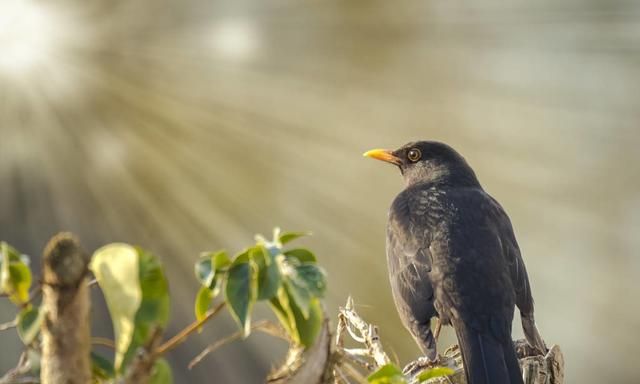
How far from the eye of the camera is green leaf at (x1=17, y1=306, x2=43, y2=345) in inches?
33.7

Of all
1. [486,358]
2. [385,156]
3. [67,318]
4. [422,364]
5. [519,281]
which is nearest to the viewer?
[67,318]

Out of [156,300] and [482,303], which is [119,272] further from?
[482,303]

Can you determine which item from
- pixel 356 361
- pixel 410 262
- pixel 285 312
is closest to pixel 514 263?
pixel 410 262

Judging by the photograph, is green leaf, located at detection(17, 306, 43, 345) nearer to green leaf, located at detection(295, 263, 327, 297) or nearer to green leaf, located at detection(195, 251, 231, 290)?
green leaf, located at detection(195, 251, 231, 290)

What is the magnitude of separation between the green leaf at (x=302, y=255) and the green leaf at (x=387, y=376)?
0.21m

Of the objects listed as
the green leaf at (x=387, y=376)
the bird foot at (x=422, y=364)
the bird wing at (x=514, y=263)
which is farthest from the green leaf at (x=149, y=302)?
the bird wing at (x=514, y=263)

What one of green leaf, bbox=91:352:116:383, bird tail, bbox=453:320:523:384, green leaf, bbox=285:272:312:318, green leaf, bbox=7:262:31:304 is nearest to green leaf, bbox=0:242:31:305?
green leaf, bbox=7:262:31:304

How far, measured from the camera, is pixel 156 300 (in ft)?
2.96

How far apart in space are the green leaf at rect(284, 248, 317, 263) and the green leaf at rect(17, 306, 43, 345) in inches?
12.4

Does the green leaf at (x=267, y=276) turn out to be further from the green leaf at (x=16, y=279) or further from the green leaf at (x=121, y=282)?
the green leaf at (x=16, y=279)

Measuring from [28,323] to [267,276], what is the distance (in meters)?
0.28

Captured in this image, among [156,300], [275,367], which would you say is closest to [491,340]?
[275,367]

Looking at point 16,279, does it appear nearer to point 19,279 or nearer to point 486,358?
point 19,279

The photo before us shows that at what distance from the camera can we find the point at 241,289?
935 millimetres
